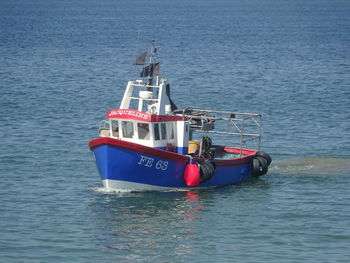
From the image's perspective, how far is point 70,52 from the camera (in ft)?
382

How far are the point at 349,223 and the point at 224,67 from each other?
205 feet

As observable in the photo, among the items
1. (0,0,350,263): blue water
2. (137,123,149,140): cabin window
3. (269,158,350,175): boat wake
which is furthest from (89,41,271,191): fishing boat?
(269,158,350,175): boat wake

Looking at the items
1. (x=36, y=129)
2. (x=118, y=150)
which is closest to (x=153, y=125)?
(x=118, y=150)

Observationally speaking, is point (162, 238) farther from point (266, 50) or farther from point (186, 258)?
point (266, 50)

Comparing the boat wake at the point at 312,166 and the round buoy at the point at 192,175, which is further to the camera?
the boat wake at the point at 312,166

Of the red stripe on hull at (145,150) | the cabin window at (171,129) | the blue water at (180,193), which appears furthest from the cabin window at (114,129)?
the blue water at (180,193)

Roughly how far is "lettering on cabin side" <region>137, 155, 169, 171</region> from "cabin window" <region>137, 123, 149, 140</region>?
1.88m

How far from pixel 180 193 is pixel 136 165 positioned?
10.1 ft

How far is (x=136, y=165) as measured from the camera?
38.7 meters

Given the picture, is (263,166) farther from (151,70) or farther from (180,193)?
(151,70)

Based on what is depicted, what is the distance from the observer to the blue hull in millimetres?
38156

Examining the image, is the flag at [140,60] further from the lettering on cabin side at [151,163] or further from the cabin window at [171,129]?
the lettering on cabin side at [151,163]

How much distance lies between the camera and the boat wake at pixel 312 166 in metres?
46.1

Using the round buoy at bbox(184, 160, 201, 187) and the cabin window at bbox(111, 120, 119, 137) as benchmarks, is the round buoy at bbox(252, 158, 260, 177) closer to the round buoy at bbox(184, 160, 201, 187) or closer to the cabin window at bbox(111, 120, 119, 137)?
the round buoy at bbox(184, 160, 201, 187)
